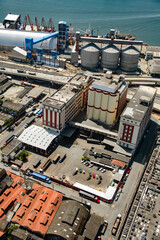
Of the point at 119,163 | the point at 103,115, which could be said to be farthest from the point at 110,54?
the point at 119,163

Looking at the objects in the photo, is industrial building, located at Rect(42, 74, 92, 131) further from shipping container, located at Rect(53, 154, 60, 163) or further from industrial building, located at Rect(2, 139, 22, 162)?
industrial building, located at Rect(2, 139, 22, 162)

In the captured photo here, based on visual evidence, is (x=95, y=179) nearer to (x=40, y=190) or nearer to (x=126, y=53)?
(x=40, y=190)

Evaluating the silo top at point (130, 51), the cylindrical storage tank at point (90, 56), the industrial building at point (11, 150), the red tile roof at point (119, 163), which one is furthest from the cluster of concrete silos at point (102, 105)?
the silo top at point (130, 51)

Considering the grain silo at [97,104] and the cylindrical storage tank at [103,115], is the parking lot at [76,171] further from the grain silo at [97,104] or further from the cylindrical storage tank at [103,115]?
the grain silo at [97,104]

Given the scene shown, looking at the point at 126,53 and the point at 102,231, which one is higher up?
the point at 126,53

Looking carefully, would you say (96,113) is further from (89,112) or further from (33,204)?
(33,204)

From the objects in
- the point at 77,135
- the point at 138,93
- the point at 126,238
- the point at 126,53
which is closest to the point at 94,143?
the point at 77,135

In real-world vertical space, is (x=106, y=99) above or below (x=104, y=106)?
above
